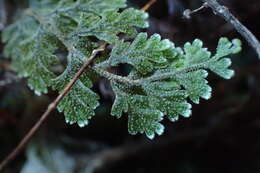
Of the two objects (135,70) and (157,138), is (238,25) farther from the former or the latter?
(157,138)

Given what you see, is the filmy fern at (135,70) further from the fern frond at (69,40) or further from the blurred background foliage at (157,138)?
the blurred background foliage at (157,138)

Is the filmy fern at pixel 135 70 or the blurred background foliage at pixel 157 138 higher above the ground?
the filmy fern at pixel 135 70

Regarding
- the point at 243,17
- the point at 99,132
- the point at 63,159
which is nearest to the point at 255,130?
the point at 243,17

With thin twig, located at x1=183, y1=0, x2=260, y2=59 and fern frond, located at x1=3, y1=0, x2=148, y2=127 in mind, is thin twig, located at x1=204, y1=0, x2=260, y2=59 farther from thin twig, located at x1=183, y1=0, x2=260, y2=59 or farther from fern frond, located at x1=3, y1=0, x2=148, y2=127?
fern frond, located at x1=3, y1=0, x2=148, y2=127

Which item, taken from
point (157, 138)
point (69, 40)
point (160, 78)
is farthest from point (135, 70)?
point (157, 138)

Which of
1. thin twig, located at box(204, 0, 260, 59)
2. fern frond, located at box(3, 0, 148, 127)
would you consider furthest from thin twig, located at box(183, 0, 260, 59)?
fern frond, located at box(3, 0, 148, 127)

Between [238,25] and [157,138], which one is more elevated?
[238,25]

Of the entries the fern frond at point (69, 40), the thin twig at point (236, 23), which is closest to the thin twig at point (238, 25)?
the thin twig at point (236, 23)
